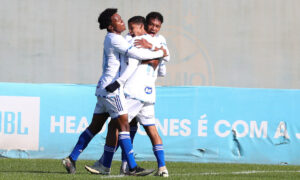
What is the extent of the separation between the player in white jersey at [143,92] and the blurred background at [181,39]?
13.0 meters

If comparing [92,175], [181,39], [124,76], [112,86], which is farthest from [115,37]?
[181,39]

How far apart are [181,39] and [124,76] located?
1416 centimetres

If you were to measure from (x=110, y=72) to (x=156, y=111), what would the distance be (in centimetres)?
502

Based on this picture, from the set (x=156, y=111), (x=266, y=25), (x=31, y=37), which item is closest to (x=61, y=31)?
(x=31, y=37)

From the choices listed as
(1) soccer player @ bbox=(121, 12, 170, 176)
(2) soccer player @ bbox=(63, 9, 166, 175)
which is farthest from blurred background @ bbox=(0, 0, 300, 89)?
(2) soccer player @ bbox=(63, 9, 166, 175)

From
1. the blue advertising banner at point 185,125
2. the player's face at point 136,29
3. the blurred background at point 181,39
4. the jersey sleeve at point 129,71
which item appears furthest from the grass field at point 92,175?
the blurred background at point 181,39

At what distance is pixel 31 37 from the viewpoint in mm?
22047

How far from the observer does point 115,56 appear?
804 centimetres

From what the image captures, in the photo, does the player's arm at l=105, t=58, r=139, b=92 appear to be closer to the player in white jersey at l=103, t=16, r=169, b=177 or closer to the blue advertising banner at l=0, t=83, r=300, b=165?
the player in white jersey at l=103, t=16, r=169, b=177

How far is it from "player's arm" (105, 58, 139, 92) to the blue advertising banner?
4.78 metres

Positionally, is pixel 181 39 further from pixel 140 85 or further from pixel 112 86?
pixel 112 86

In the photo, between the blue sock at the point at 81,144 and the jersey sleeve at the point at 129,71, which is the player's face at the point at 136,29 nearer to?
the jersey sleeve at the point at 129,71

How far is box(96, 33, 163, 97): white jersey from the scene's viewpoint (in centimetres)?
795

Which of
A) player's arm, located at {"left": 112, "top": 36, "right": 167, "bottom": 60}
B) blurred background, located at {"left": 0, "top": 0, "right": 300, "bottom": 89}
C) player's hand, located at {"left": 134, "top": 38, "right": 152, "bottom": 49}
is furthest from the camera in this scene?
blurred background, located at {"left": 0, "top": 0, "right": 300, "bottom": 89}
